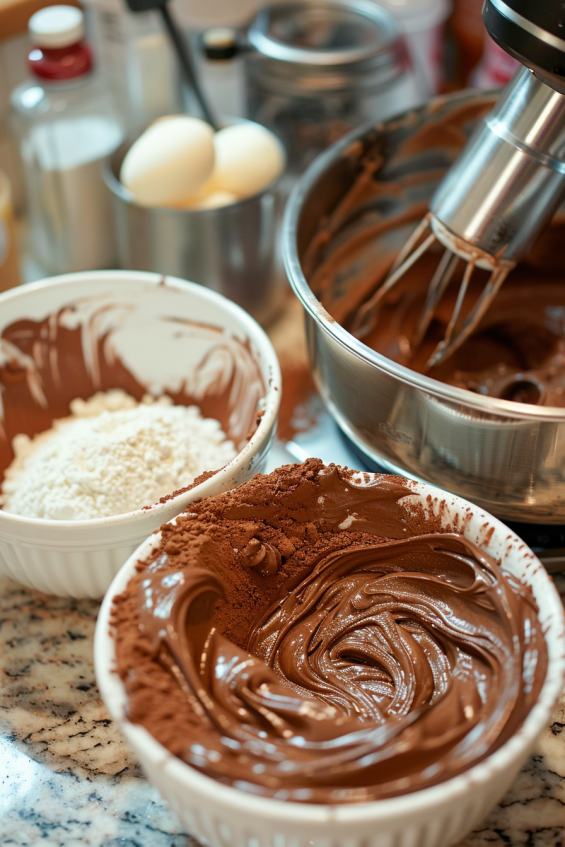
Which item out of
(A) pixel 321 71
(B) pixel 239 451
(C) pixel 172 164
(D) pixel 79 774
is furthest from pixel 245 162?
(D) pixel 79 774

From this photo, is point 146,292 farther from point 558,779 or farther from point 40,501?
point 558,779

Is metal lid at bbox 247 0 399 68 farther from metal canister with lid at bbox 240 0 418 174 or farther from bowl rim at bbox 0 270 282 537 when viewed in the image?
bowl rim at bbox 0 270 282 537

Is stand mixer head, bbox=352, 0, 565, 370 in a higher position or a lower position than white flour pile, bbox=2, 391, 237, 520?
higher

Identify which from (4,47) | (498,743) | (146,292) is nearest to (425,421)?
(498,743)

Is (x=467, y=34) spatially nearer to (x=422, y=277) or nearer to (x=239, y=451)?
(x=422, y=277)

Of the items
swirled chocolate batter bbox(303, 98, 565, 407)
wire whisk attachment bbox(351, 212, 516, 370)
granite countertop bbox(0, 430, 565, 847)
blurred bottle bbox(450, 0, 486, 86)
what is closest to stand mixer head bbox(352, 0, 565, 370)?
wire whisk attachment bbox(351, 212, 516, 370)

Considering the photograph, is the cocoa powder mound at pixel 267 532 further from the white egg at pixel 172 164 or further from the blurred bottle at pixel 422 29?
the blurred bottle at pixel 422 29
